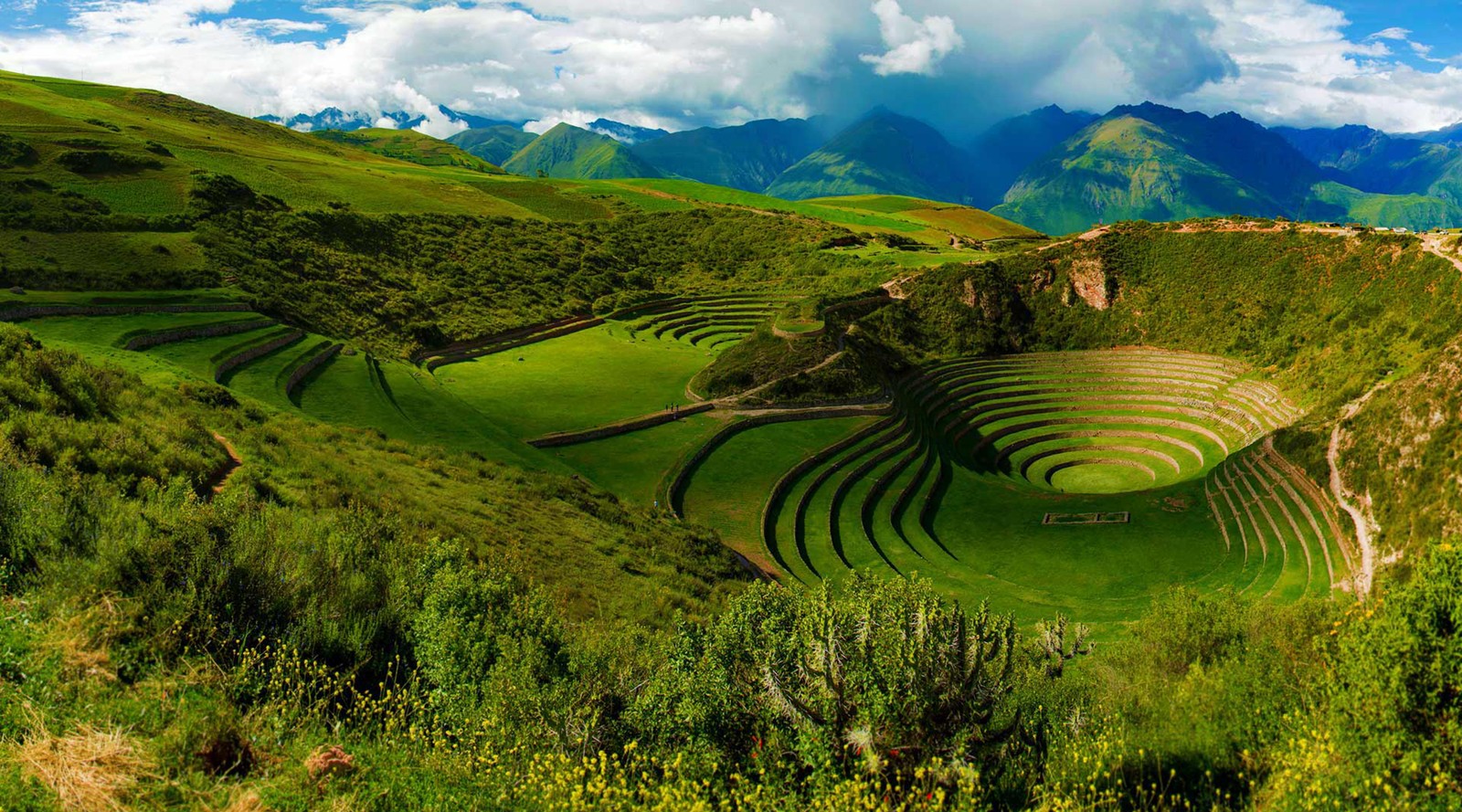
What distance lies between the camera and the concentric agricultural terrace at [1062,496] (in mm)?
37156

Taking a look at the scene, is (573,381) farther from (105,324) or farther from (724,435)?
(105,324)

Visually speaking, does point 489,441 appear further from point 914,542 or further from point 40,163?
point 40,163

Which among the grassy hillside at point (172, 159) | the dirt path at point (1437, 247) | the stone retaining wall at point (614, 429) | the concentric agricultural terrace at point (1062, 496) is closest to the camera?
the concentric agricultural terrace at point (1062, 496)

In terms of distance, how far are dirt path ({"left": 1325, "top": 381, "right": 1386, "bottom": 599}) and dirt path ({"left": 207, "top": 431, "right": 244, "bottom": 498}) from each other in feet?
139

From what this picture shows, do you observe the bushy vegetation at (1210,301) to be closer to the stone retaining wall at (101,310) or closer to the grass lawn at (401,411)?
the grass lawn at (401,411)

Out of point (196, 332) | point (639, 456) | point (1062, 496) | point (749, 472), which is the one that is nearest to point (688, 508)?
point (749, 472)

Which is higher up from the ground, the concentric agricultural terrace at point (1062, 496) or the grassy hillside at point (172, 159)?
the grassy hillside at point (172, 159)

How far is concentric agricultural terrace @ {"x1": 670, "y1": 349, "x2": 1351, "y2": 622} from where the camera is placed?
1463 inches

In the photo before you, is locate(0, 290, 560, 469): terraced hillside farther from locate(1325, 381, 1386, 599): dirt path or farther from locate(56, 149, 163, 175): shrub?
locate(1325, 381, 1386, 599): dirt path

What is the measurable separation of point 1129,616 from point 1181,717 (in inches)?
→ 847

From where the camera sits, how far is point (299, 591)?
13656 mm

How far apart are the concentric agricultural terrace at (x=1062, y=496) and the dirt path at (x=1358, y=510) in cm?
75

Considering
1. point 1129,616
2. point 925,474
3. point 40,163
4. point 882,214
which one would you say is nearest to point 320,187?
point 40,163

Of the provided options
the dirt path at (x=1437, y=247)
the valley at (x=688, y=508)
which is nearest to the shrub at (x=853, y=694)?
the valley at (x=688, y=508)
